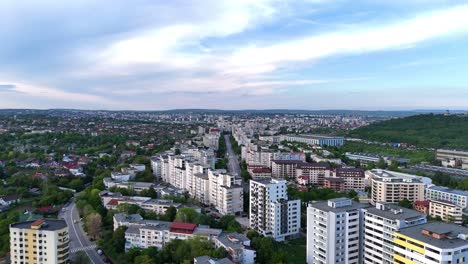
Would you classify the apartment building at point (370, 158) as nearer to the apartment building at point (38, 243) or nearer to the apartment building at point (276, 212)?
the apartment building at point (276, 212)

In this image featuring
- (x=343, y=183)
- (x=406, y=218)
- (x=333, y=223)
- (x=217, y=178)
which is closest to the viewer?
(x=406, y=218)

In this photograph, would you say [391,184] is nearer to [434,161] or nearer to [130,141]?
[434,161]

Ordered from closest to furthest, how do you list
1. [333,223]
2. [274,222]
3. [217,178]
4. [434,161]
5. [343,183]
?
[333,223]
[274,222]
[217,178]
[343,183]
[434,161]

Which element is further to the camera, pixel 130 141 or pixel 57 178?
pixel 130 141

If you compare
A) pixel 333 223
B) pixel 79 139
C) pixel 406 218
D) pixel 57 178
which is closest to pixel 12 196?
pixel 57 178

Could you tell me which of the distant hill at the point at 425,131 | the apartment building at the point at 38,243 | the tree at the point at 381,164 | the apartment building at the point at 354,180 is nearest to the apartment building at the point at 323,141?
the distant hill at the point at 425,131
